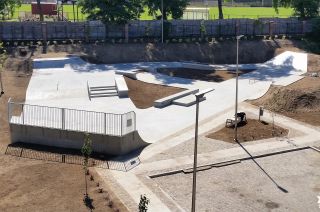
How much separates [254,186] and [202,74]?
26552 millimetres

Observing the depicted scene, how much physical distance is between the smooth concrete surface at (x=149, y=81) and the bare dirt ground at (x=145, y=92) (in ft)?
3.49

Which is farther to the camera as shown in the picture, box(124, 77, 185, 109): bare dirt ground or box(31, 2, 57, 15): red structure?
box(31, 2, 57, 15): red structure

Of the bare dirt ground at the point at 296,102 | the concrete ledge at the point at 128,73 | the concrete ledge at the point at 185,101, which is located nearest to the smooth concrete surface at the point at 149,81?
the concrete ledge at the point at 185,101

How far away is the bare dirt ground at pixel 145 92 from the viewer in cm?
3872

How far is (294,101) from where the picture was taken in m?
37.1

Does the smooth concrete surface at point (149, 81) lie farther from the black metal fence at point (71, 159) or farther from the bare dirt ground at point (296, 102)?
the black metal fence at point (71, 159)

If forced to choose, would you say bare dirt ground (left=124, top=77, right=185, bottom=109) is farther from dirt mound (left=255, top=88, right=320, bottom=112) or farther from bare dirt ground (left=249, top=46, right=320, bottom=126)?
dirt mound (left=255, top=88, right=320, bottom=112)

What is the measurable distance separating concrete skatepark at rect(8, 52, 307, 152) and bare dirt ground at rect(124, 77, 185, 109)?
931 mm

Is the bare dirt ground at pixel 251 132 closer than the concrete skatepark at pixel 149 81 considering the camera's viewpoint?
Yes

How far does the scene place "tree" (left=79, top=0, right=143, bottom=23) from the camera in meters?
58.2

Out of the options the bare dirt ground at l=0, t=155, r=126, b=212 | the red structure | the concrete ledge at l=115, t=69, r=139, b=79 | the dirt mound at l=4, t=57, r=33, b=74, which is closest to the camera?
the bare dirt ground at l=0, t=155, r=126, b=212

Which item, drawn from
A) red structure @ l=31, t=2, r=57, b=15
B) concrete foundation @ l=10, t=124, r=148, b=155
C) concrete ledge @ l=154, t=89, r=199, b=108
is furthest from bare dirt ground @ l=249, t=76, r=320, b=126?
red structure @ l=31, t=2, r=57, b=15

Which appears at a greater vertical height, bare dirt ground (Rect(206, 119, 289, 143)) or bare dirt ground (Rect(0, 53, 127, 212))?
bare dirt ground (Rect(206, 119, 289, 143))

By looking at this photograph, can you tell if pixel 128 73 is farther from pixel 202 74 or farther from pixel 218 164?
pixel 218 164
